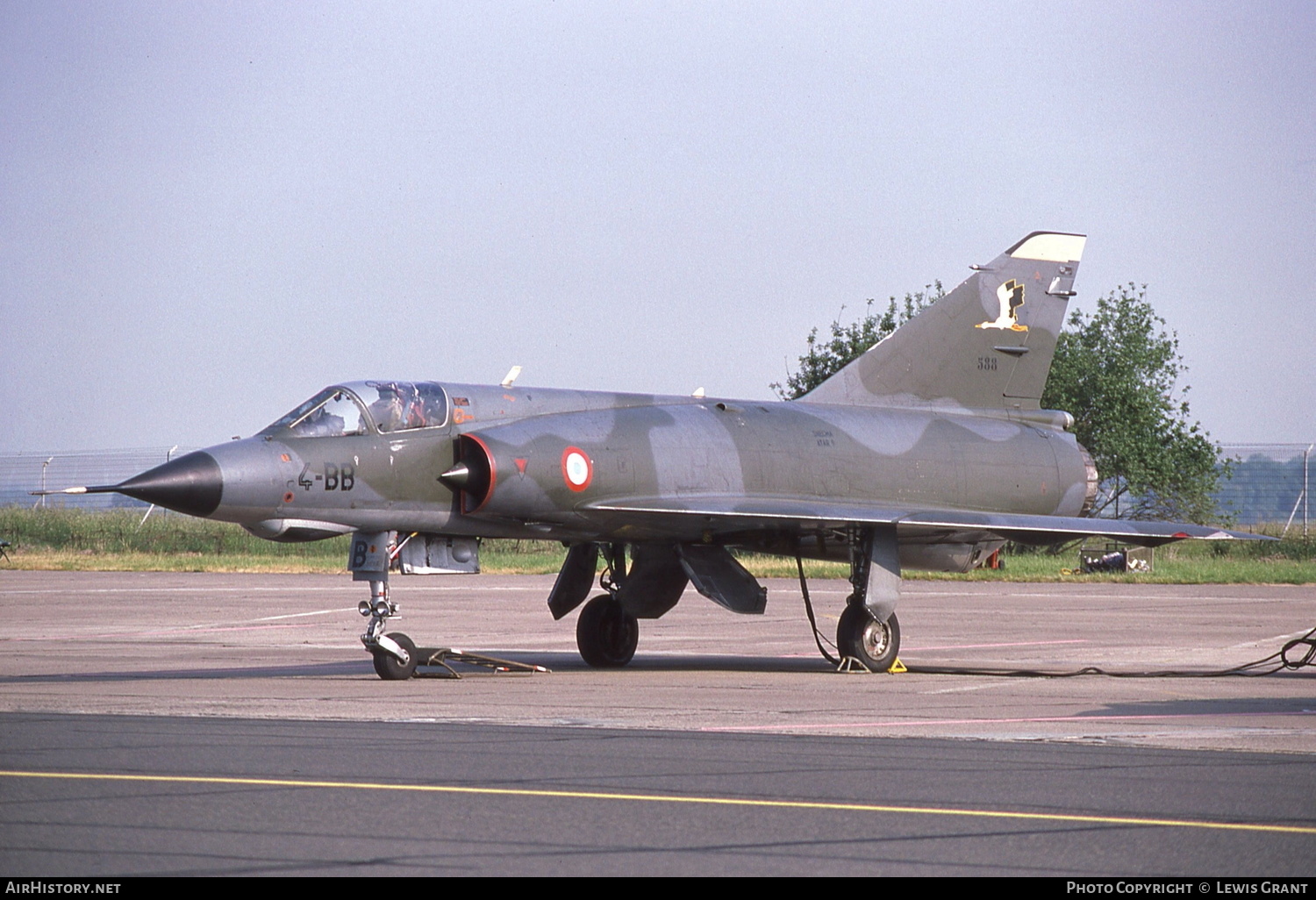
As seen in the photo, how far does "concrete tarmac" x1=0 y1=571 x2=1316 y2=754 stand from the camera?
36.1ft

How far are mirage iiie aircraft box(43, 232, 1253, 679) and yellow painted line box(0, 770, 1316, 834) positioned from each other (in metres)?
5.79

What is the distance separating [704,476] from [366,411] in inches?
148

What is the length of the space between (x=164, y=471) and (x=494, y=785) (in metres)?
6.99

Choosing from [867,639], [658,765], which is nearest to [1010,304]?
[867,639]

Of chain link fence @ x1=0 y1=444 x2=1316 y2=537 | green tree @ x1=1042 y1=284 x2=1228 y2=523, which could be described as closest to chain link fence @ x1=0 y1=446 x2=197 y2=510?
chain link fence @ x1=0 y1=444 x2=1316 y2=537

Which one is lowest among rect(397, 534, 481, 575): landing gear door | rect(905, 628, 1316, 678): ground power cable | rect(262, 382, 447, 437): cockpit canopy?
rect(905, 628, 1316, 678): ground power cable

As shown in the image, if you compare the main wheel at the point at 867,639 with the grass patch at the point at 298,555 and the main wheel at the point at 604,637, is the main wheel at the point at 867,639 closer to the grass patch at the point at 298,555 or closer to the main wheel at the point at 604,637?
the main wheel at the point at 604,637

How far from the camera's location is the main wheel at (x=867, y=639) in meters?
16.3

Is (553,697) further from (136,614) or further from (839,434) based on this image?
(136,614)

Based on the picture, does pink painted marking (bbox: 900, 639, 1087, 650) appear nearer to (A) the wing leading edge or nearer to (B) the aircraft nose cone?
(A) the wing leading edge

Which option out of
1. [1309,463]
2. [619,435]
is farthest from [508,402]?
[1309,463]

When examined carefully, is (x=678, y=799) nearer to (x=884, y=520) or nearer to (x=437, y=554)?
(x=437, y=554)

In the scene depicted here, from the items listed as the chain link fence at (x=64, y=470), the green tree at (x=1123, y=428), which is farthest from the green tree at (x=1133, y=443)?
the chain link fence at (x=64, y=470)
